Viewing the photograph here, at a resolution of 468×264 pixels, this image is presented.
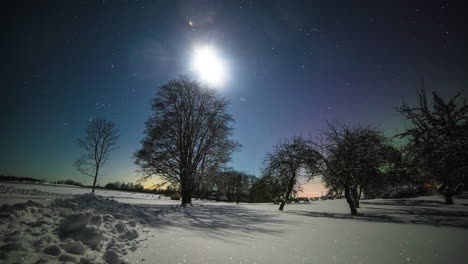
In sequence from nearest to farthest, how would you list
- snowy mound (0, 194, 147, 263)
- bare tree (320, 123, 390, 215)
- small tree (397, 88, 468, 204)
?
snowy mound (0, 194, 147, 263)
small tree (397, 88, 468, 204)
bare tree (320, 123, 390, 215)

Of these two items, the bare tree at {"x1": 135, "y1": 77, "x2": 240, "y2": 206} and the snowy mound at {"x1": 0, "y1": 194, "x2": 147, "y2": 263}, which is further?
the bare tree at {"x1": 135, "y1": 77, "x2": 240, "y2": 206}

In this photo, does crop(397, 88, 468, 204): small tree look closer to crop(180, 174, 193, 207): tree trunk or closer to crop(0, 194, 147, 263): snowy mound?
crop(0, 194, 147, 263): snowy mound

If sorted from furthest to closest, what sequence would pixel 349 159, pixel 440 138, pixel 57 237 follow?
1. pixel 349 159
2. pixel 440 138
3. pixel 57 237

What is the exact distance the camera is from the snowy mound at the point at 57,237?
244cm

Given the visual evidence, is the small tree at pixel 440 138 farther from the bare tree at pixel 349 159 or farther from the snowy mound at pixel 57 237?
the snowy mound at pixel 57 237

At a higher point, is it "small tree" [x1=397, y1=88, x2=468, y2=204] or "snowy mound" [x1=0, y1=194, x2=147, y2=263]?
"small tree" [x1=397, y1=88, x2=468, y2=204]

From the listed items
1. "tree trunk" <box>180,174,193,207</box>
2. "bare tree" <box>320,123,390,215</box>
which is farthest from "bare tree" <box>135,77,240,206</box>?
"bare tree" <box>320,123,390,215</box>

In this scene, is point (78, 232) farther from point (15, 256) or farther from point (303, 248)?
point (303, 248)

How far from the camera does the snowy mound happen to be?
2439 mm

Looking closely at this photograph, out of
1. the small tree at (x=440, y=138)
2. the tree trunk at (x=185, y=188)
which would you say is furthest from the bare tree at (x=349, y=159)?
the tree trunk at (x=185, y=188)

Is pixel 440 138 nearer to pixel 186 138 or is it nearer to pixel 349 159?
pixel 349 159

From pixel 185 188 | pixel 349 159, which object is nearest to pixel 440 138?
pixel 349 159

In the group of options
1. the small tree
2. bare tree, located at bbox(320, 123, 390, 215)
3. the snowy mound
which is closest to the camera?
the snowy mound

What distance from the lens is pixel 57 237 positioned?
2.96 m
